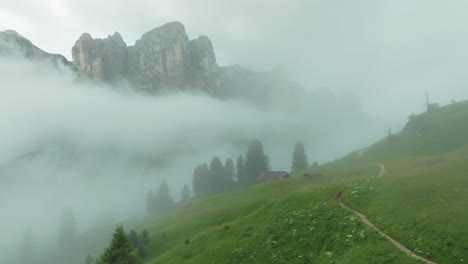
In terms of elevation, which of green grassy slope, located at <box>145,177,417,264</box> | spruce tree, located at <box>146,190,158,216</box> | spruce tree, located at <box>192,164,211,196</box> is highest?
spruce tree, located at <box>192,164,211,196</box>

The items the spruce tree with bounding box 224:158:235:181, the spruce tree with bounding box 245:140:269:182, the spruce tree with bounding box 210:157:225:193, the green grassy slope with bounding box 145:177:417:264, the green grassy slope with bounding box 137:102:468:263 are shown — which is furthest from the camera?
the spruce tree with bounding box 224:158:235:181

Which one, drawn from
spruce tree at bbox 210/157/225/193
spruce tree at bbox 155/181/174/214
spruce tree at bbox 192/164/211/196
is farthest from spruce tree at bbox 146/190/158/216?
spruce tree at bbox 210/157/225/193

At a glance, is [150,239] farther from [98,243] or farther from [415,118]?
[415,118]

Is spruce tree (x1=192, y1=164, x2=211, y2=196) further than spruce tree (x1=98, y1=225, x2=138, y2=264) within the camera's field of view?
Yes

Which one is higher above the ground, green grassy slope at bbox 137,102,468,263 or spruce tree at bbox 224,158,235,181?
spruce tree at bbox 224,158,235,181

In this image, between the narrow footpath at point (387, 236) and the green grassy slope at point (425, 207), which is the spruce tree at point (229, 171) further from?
the narrow footpath at point (387, 236)

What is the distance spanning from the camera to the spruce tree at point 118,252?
184ft

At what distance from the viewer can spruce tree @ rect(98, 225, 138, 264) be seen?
56219 mm

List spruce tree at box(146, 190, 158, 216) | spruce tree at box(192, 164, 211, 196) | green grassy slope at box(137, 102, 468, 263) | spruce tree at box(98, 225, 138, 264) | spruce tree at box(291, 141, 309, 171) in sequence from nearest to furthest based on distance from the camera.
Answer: green grassy slope at box(137, 102, 468, 263) → spruce tree at box(98, 225, 138, 264) → spruce tree at box(291, 141, 309, 171) → spruce tree at box(192, 164, 211, 196) → spruce tree at box(146, 190, 158, 216)

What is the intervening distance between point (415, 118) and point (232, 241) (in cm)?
9981

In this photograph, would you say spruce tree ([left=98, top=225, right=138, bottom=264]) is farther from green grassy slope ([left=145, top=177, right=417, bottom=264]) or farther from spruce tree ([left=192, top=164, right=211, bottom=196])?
spruce tree ([left=192, top=164, right=211, bottom=196])

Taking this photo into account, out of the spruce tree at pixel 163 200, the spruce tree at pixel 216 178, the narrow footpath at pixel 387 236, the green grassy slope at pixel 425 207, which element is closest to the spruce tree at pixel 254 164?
the spruce tree at pixel 216 178

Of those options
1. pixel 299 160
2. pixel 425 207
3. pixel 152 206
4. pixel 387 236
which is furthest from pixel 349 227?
pixel 152 206

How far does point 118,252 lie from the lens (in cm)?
5647
